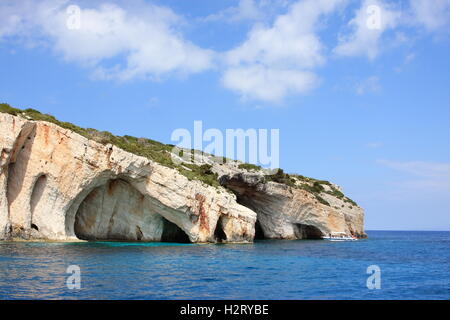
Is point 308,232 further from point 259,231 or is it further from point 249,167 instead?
point 249,167

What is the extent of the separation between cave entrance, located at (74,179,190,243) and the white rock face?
89mm

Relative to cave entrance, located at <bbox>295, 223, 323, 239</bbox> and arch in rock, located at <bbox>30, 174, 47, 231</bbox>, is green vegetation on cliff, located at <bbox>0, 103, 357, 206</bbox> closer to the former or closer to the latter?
arch in rock, located at <bbox>30, 174, 47, 231</bbox>

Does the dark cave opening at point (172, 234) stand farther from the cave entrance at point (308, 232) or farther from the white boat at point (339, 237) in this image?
the white boat at point (339, 237)

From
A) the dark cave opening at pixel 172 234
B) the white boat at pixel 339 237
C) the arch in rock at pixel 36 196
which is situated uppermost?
the arch in rock at pixel 36 196

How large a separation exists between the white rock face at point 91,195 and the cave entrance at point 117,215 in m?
0.09

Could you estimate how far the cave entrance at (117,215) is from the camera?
39.1 m

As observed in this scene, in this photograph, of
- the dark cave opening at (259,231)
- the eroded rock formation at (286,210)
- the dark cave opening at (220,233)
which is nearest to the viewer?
the dark cave opening at (220,233)

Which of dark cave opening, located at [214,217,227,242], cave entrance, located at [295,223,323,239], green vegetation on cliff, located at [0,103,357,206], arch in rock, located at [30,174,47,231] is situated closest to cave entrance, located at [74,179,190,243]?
green vegetation on cliff, located at [0,103,357,206]

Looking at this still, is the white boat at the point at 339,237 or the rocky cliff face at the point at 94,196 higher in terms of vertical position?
the rocky cliff face at the point at 94,196

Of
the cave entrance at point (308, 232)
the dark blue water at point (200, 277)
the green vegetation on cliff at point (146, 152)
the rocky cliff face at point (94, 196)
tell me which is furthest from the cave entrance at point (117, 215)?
the cave entrance at point (308, 232)

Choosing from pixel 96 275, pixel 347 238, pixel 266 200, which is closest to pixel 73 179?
pixel 96 275

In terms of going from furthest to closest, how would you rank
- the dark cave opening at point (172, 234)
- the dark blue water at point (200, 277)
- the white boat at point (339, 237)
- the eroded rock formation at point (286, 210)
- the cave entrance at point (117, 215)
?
the white boat at point (339, 237)
the eroded rock formation at point (286, 210)
the dark cave opening at point (172, 234)
the cave entrance at point (117, 215)
the dark blue water at point (200, 277)
